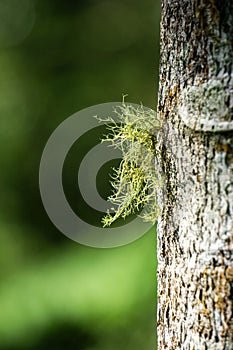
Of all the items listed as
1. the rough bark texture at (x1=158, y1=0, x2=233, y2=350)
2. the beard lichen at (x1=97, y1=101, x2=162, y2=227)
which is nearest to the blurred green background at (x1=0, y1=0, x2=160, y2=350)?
the beard lichen at (x1=97, y1=101, x2=162, y2=227)

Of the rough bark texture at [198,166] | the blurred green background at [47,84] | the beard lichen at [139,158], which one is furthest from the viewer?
the blurred green background at [47,84]

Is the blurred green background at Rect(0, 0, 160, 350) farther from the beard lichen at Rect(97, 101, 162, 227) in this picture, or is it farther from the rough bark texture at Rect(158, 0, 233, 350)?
the rough bark texture at Rect(158, 0, 233, 350)

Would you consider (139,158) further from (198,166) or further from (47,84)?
(47,84)

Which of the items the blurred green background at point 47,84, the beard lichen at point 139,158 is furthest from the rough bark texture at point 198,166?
the blurred green background at point 47,84

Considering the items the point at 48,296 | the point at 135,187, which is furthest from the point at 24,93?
the point at 135,187

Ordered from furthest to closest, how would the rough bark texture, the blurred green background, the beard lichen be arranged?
1. the blurred green background
2. the beard lichen
3. the rough bark texture

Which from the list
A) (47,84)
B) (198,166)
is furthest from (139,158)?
(47,84)

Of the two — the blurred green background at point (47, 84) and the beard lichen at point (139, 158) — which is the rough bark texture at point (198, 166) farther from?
the blurred green background at point (47, 84)

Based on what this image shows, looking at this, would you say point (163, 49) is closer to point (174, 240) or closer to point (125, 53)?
point (174, 240)

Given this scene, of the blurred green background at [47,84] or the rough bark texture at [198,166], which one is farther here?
the blurred green background at [47,84]

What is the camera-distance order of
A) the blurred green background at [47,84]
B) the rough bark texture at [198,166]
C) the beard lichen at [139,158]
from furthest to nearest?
the blurred green background at [47,84] < the beard lichen at [139,158] < the rough bark texture at [198,166]
